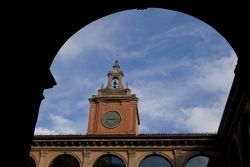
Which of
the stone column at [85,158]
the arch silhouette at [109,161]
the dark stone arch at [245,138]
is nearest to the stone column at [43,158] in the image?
the stone column at [85,158]

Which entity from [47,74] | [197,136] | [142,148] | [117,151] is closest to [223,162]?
[197,136]

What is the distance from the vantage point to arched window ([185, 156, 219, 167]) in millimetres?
23688

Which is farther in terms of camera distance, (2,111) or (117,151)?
(117,151)

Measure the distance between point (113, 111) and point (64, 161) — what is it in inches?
413

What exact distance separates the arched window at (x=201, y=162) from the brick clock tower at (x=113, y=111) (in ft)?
33.4

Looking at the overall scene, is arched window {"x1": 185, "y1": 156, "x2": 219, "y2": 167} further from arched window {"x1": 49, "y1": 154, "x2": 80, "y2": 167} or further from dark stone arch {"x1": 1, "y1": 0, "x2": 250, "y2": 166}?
dark stone arch {"x1": 1, "y1": 0, "x2": 250, "y2": 166}

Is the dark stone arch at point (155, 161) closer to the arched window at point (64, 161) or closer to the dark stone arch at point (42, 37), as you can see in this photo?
the arched window at point (64, 161)

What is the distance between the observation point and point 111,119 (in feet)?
113

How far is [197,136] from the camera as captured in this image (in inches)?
944

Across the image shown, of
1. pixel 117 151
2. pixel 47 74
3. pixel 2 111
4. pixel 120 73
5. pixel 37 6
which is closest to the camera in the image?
pixel 2 111

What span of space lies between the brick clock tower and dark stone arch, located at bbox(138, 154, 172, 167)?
8945 mm

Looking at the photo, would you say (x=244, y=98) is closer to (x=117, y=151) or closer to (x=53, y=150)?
(x=117, y=151)

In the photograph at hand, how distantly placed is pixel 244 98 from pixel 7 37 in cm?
1301

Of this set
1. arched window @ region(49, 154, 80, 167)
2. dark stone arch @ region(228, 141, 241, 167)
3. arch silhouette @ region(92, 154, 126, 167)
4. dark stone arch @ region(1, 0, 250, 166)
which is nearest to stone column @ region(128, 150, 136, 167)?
arch silhouette @ region(92, 154, 126, 167)
